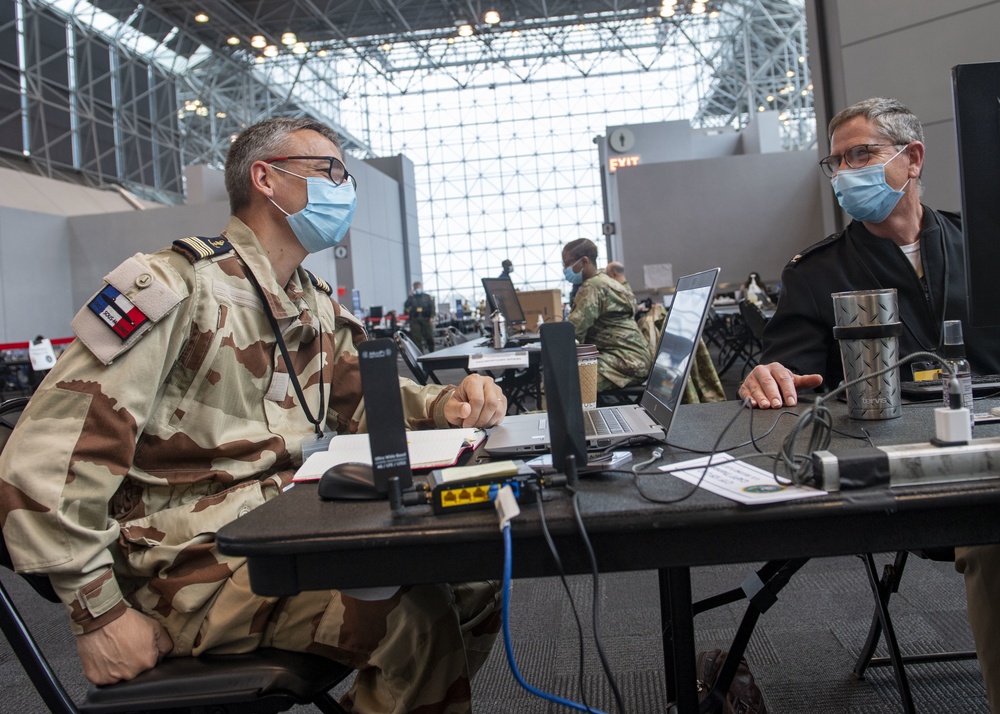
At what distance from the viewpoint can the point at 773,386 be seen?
133 centimetres

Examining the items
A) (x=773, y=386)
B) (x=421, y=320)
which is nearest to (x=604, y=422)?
(x=773, y=386)

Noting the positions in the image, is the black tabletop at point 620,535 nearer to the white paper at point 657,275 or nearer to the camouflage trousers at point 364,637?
the camouflage trousers at point 364,637

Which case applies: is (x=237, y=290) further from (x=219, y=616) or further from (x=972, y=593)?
(x=972, y=593)

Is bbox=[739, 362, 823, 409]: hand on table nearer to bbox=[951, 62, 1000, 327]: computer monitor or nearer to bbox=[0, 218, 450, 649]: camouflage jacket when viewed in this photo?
bbox=[951, 62, 1000, 327]: computer monitor

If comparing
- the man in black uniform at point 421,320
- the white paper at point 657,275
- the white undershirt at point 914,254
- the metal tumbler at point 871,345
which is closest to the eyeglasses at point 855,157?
the white undershirt at point 914,254

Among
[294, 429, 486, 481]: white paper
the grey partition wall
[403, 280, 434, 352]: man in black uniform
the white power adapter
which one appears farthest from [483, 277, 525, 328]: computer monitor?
[403, 280, 434, 352]: man in black uniform

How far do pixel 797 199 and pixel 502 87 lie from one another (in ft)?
51.5

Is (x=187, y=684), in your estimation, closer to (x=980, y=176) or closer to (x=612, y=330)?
(x=980, y=176)

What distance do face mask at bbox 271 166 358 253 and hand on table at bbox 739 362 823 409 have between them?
34.3 inches

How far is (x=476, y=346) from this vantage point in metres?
4.68

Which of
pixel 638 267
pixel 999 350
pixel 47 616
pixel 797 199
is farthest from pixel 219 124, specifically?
pixel 999 350

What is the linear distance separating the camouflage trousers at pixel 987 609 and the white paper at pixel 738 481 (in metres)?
0.55

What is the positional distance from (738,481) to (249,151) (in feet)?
3.87

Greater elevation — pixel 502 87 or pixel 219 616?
pixel 502 87
